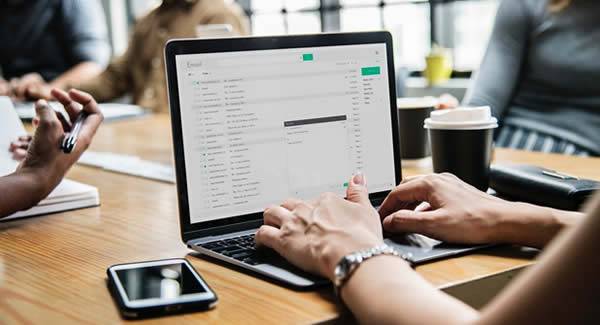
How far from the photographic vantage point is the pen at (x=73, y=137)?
1.14m

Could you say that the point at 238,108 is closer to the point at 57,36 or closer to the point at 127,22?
the point at 57,36

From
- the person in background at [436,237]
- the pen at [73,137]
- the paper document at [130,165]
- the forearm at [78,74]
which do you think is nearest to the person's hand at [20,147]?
the pen at [73,137]

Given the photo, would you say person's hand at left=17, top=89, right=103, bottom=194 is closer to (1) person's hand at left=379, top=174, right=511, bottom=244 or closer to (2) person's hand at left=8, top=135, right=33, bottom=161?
(2) person's hand at left=8, top=135, right=33, bottom=161

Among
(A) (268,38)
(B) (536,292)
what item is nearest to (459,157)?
(A) (268,38)

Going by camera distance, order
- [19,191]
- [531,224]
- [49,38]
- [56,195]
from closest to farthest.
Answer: [531,224] → [19,191] → [56,195] → [49,38]

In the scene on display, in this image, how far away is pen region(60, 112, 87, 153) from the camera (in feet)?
3.74

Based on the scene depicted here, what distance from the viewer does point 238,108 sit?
3.14ft

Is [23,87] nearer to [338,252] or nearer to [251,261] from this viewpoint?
[251,261]

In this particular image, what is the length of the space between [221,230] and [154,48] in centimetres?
165

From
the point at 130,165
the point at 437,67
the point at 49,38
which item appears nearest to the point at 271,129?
the point at 130,165

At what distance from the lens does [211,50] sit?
3.08ft

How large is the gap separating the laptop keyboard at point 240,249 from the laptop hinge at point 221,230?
0.07ft

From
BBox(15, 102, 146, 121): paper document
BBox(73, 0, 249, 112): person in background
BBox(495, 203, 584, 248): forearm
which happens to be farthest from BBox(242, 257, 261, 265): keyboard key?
BBox(15, 102, 146, 121): paper document

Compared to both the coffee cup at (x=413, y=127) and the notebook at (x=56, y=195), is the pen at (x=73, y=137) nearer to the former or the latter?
the notebook at (x=56, y=195)
